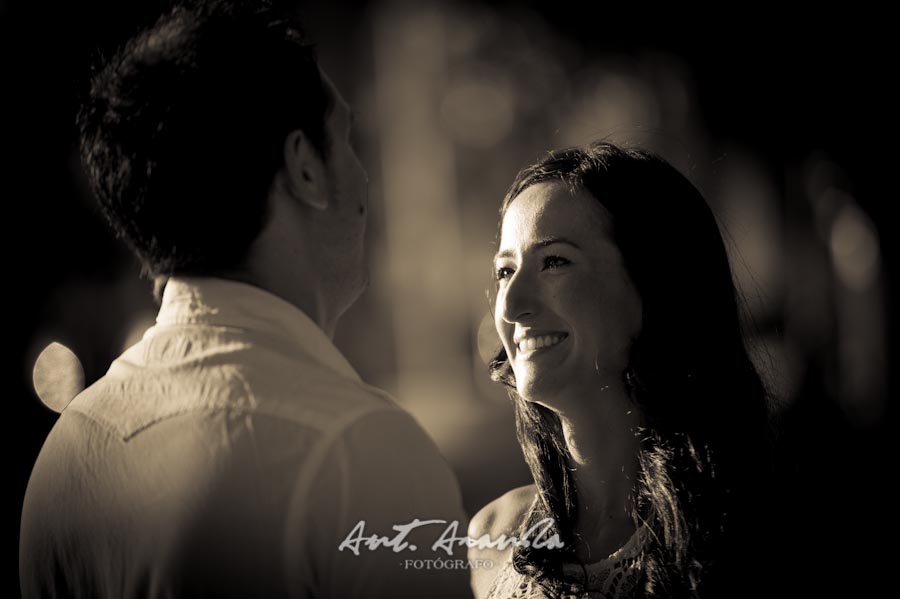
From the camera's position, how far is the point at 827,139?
6391 millimetres

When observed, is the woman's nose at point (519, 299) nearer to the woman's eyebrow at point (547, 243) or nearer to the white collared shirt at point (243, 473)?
the woman's eyebrow at point (547, 243)

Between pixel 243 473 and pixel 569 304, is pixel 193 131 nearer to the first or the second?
pixel 243 473

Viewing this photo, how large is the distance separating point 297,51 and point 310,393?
0.42m

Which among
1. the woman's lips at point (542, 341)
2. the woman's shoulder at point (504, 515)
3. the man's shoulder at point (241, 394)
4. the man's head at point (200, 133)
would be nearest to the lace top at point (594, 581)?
the woman's shoulder at point (504, 515)

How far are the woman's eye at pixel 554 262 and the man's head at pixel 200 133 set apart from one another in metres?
0.45

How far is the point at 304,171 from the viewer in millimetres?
1090

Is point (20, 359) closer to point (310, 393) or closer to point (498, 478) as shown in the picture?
point (310, 393)

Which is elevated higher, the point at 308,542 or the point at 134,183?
the point at 134,183

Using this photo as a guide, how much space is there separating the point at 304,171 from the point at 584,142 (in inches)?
244

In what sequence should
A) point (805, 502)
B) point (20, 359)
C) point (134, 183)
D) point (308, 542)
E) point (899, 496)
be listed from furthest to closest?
point (899, 496), point (20, 359), point (805, 502), point (134, 183), point (308, 542)

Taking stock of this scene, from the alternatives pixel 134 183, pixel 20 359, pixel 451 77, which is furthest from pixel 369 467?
pixel 451 77

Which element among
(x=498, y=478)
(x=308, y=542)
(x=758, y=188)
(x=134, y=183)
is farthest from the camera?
(x=758, y=188)

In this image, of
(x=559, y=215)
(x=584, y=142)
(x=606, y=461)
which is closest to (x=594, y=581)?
(x=606, y=461)

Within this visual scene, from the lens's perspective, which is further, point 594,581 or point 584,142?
point 584,142
